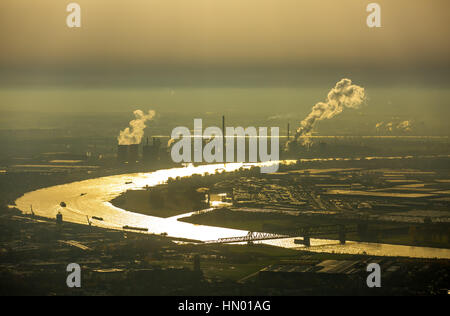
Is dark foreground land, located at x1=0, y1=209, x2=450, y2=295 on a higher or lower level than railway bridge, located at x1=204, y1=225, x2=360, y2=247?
lower

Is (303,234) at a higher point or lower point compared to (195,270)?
higher

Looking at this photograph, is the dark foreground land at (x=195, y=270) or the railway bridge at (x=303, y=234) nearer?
the dark foreground land at (x=195, y=270)

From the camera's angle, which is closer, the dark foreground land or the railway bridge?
the dark foreground land

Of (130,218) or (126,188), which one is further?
(126,188)

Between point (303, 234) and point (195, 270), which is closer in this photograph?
point (195, 270)

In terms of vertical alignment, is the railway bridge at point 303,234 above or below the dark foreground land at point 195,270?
above
